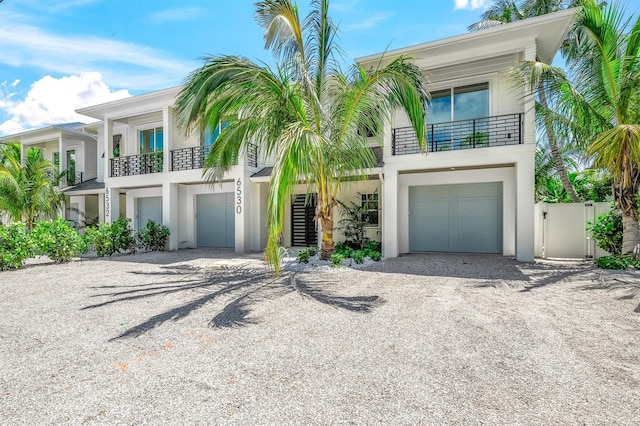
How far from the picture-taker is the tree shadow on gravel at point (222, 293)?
15.9ft

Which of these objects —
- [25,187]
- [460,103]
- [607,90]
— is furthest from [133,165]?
[607,90]

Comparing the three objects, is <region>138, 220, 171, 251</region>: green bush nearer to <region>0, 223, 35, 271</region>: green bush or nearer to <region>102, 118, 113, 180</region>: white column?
<region>102, 118, 113, 180</region>: white column

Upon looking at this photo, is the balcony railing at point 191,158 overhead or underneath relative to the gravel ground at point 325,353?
overhead

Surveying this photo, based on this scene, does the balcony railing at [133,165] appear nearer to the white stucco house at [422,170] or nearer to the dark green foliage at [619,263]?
the white stucco house at [422,170]

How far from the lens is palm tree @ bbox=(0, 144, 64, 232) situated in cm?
1330

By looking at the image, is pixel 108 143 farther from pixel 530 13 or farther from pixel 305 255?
pixel 530 13

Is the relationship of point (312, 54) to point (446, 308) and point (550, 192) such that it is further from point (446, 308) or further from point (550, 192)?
point (550, 192)

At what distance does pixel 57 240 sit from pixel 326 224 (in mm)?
8558

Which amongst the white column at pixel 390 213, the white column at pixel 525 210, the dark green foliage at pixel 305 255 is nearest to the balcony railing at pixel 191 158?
the dark green foliage at pixel 305 255

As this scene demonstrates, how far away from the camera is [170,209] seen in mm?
14367

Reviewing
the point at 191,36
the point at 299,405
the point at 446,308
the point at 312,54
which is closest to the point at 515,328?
the point at 446,308

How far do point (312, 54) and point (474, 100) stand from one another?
6.12 meters

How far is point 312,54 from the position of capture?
834cm

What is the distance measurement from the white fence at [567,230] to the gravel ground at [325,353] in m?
3.93
